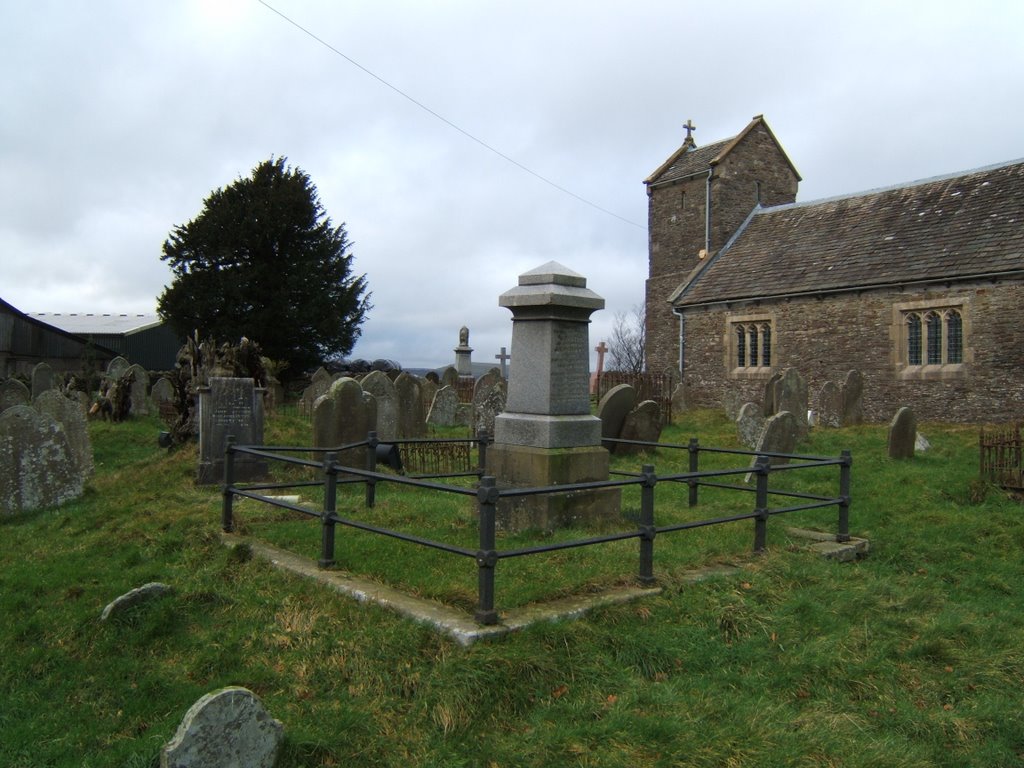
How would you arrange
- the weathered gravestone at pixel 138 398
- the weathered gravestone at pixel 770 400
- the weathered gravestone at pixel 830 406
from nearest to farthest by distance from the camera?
the weathered gravestone at pixel 770 400 < the weathered gravestone at pixel 830 406 < the weathered gravestone at pixel 138 398

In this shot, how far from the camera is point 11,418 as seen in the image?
9.17 meters

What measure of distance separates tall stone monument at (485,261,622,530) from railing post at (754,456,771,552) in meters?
1.25

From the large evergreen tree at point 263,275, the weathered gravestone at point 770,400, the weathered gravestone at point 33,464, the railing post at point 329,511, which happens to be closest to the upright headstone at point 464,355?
the large evergreen tree at point 263,275

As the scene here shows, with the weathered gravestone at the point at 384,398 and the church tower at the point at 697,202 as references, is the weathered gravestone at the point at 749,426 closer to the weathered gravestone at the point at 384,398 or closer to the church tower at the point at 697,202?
the weathered gravestone at the point at 384,398

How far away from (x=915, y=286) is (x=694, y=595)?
55.6ft

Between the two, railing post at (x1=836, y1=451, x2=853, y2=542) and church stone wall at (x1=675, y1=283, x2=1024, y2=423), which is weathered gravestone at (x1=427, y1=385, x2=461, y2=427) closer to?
A: church stone wall at (x1=675, y1=283, x2=1024, y2=423)

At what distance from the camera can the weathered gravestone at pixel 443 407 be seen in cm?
1911

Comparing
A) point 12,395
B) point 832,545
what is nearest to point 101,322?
point 12,395

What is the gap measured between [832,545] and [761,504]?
1324 millimetres

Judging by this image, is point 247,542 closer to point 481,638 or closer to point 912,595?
point 481,638

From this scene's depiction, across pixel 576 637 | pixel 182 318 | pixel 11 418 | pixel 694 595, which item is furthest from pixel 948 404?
pixel 182 318

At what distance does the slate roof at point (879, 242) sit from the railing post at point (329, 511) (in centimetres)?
1734

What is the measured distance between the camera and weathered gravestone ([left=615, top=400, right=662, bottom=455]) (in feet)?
43.1

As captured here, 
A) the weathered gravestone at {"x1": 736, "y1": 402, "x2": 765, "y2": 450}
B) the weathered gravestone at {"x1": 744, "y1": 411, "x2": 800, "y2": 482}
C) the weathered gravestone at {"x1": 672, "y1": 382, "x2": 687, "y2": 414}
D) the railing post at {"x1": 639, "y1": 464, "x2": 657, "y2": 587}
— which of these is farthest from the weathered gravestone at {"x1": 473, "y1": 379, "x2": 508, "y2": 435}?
the railing post at {"x1": 639, "y1": 464, "x2": 657, "y2": 587}
